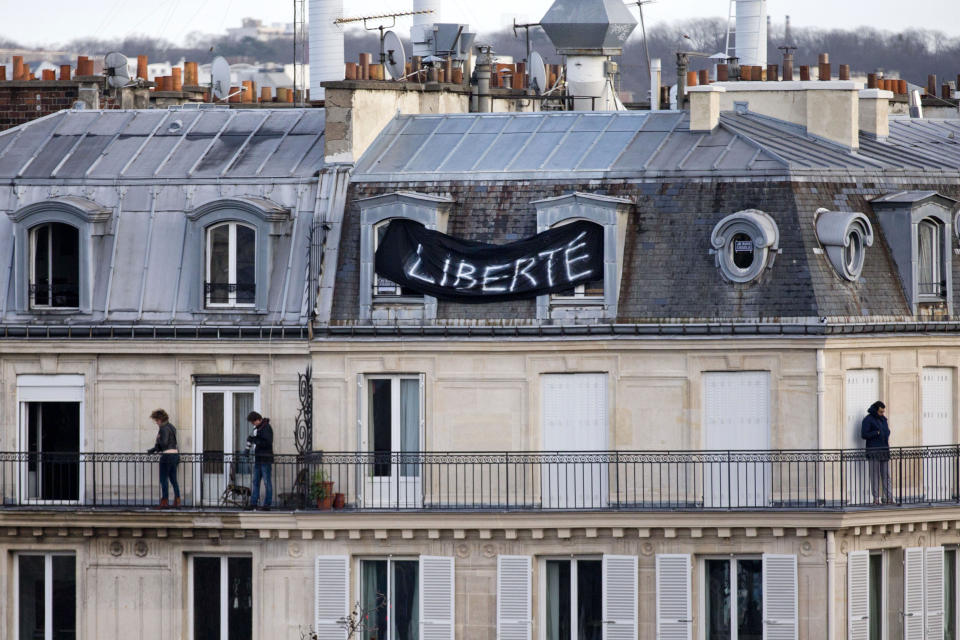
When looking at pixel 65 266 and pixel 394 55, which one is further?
pixel 394 55

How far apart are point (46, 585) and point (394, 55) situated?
51.6ft

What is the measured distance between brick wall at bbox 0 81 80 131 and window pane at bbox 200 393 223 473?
10379mm

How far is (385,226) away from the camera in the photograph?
46344 millimetres

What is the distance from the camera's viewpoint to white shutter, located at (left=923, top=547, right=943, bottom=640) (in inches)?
1821

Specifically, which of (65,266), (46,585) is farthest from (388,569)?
(65,266)

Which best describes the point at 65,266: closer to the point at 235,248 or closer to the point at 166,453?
the point at 235,248

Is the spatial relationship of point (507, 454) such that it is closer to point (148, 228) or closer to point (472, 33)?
point (148, 228)

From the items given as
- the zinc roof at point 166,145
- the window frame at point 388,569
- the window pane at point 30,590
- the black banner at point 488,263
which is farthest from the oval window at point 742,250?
the window pane at point 30,590

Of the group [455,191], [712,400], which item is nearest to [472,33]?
[455,191]

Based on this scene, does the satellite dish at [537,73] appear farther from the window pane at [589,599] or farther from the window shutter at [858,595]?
the window shutter at [858,595]

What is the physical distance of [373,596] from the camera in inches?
1827

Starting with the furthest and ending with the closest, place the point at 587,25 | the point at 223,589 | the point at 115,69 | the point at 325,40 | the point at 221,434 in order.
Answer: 1. the point at 325,40
2. the point at 587,25
3. the point at 115,69
4. the point at 221,434
5. the point at 223,589

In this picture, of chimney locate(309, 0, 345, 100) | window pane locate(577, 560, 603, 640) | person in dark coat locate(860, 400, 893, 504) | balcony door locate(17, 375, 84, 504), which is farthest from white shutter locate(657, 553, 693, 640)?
chimney locate(309, 0, 345, 100)

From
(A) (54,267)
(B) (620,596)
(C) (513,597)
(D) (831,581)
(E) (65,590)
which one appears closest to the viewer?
(D) (831,581)
